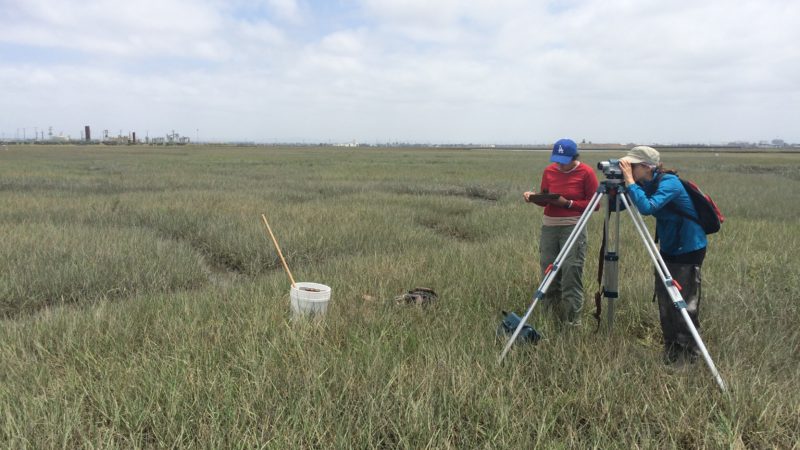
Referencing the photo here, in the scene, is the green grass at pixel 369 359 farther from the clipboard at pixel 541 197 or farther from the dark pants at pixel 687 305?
the clipboard at pixel 541 197

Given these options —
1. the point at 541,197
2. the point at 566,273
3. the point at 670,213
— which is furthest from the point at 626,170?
the point at 566,273

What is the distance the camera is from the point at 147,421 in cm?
258

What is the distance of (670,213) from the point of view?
3.23 m

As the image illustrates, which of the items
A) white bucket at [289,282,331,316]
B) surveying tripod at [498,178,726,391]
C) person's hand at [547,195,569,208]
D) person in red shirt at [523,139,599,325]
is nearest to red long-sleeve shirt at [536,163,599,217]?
person in red shirt at [523,139,599,325]

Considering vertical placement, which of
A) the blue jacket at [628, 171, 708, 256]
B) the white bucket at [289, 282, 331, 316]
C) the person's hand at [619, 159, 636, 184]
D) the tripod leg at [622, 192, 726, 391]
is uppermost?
the person's hand at [619, 159, 636, 184]

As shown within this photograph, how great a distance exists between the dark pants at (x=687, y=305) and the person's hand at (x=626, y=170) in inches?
27.5

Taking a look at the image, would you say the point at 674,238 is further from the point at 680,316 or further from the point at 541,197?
the point at 541,197

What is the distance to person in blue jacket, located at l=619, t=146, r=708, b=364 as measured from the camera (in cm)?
315

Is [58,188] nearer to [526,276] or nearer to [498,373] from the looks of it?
[526,276]

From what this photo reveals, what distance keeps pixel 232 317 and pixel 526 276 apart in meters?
3.34

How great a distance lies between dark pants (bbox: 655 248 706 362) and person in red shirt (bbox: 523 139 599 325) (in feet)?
2.70

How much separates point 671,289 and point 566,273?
140cm

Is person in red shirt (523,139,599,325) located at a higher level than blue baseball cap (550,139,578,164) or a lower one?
lower

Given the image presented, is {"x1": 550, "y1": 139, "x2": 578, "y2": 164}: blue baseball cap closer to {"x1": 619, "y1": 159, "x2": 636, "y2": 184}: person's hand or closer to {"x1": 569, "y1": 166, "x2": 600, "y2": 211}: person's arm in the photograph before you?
{"x1": 569, "y1": 166, "x2": 600, "y2": 211}: person's arm
